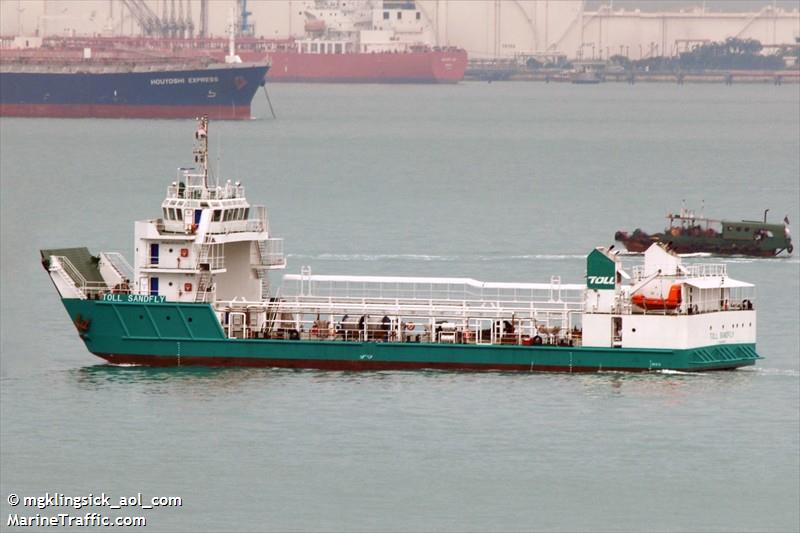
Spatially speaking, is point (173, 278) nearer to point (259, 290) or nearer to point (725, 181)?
point (259, 290)

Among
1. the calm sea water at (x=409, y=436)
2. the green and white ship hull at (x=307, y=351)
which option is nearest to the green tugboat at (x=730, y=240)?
the calm sea water at (x=409, y=436)

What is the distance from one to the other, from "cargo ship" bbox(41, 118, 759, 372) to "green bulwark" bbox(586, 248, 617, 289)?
0.03 metres

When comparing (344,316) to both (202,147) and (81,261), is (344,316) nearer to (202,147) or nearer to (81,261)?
(202,147)

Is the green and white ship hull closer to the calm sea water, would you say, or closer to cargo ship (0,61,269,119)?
the calm sea water

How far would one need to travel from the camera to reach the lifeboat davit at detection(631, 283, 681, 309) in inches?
2067

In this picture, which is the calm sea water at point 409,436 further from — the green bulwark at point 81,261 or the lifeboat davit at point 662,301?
the green bulwark at point 81,261

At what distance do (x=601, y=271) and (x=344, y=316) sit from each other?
718cm

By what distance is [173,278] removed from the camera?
2159 inches

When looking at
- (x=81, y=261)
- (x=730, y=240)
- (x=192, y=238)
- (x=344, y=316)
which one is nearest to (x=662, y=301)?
(x=344, y=316)

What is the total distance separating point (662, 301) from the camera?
52.7 metres

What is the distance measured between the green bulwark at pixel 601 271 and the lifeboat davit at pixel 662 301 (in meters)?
0.81

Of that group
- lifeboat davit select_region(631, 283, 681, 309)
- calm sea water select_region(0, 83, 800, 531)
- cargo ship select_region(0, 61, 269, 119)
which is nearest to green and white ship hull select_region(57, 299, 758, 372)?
calm sea water select_region(0, 83, 800, 531)

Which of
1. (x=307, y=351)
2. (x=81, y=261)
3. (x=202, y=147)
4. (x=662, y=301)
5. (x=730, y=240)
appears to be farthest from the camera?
(x=730, y=240)

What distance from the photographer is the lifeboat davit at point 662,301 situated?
5250 cm
